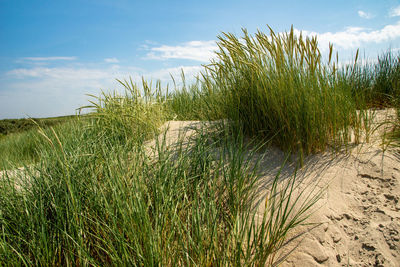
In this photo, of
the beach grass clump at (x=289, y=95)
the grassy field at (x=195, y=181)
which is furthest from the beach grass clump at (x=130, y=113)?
the beach grass clump at (x=289, y=95)

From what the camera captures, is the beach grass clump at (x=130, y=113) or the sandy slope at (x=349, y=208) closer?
the sandy slope at (x=349, y=208)

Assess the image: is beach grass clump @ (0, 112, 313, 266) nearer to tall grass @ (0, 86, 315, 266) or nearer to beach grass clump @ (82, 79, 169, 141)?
tall grass @ (0, 86, 315, 266)

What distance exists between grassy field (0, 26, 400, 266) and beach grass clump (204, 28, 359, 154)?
11 millimetres

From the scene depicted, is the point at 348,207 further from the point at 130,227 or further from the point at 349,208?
the point at 130,227

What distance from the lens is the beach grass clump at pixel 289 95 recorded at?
2.43m

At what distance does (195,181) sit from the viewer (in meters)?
1.90

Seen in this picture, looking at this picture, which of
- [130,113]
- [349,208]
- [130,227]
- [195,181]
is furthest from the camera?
[130,113]

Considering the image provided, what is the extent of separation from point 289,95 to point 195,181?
123cm

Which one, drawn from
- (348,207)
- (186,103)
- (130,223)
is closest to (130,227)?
(130,223)

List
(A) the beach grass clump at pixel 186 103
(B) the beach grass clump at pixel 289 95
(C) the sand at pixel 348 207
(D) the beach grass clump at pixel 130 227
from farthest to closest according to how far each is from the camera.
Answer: (A) the beach grass clump at pixel 186 103 < (B) the beach grass clump at pixel 289 95 < (C) the sand at pixel 348 207 < (D) the beach grass clump at pixel 130 227

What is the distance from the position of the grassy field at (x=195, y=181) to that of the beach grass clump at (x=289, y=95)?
11 millimetres

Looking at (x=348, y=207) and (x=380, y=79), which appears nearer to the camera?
(x=348, y=207)

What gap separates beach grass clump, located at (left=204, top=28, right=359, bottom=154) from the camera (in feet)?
7.98

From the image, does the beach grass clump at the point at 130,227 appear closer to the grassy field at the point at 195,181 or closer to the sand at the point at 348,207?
the grassy field at the point at 195,181
